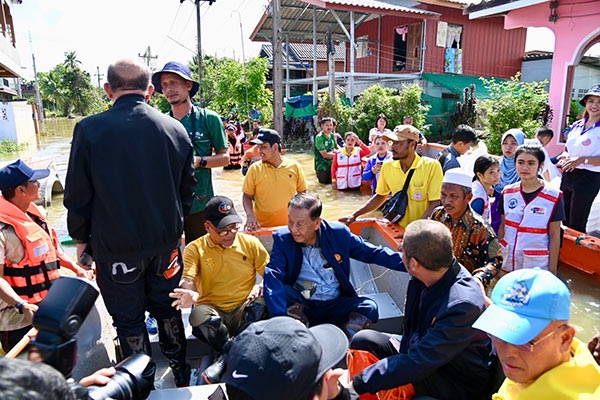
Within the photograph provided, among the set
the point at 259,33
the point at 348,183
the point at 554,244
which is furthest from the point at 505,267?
the point at 259,33

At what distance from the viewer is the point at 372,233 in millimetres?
4426

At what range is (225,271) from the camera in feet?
9.75

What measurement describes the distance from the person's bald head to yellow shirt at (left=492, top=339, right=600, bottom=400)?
7.01 ft

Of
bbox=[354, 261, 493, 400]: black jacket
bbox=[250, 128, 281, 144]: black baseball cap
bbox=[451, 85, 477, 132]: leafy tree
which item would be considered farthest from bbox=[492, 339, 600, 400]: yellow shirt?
bbox=[451, 85, 477, 132]: leafy tree

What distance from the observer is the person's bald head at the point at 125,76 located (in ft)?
7.00

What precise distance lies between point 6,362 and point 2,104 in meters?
24.0

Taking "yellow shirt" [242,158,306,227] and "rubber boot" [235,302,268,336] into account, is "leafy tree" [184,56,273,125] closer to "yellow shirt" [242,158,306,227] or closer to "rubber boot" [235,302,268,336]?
"yellow shirt" [242,158,306,227]

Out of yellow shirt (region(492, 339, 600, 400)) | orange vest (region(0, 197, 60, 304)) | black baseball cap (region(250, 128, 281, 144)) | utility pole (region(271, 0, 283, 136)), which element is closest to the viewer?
yellow shirt (region(492, 339, 600, 400))

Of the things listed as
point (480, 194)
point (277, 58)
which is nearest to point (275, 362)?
point (480, 194)

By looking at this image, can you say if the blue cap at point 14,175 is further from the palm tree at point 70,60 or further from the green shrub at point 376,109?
the palm tree at point 70,60

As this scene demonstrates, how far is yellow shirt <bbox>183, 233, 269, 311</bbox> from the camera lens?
2.94 metres

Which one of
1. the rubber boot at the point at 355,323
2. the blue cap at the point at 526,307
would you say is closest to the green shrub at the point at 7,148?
the rubber boot at the point at 355,323

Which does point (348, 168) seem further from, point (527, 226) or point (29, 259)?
point (29, 259)

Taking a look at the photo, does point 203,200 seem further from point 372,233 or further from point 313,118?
point 313,118
